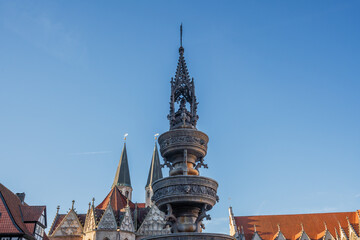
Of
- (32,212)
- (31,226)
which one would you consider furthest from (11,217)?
(32,212)

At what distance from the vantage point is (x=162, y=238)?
27.9ft

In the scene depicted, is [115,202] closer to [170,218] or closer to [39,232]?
[39,232]

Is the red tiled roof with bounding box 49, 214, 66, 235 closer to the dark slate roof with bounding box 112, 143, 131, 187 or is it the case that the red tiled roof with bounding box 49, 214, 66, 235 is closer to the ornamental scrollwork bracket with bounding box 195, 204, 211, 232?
the dark slate roof with bounding box 112, 143, 131, 187

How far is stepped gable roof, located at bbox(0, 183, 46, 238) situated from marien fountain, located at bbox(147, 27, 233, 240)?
17585 mm

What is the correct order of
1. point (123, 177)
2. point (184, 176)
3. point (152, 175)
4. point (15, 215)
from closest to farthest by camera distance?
1. point (184, 176)
2. point (15, 215)
3. point (152, 175)
4. point (123, 177)

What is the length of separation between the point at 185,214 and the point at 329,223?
160ft

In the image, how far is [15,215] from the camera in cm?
2472

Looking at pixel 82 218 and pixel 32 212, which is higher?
pixel 82 218

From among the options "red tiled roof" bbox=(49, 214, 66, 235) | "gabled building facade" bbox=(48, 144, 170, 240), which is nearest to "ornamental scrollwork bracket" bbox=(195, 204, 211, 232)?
"gabled building facade" bbox=(48, 144, 170, 240)

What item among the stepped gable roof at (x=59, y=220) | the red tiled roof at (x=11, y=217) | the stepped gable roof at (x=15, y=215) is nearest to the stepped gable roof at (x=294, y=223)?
the stepped gable roof at (x=59, y=220)

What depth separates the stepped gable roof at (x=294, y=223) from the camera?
49.8 m

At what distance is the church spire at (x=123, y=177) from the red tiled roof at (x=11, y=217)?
35249mm

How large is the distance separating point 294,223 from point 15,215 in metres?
42.3

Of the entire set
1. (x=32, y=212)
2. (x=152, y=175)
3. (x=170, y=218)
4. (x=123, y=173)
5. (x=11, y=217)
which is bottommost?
(x=170, y=218)
